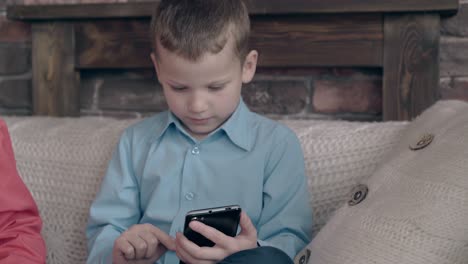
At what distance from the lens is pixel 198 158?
47.6 inches

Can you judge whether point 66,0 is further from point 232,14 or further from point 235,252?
point 235,252

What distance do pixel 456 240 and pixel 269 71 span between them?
2.77 feet

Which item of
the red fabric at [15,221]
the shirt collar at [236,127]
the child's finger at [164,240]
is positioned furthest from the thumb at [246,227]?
the red fabric at [15,221]

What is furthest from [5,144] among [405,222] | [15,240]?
[405,222]

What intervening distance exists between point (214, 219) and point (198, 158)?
0.27 m

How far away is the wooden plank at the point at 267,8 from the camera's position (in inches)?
55.8

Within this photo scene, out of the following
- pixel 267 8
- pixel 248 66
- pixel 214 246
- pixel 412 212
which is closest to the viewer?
pixel 412 212

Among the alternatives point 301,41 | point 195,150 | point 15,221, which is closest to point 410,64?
point 301,41

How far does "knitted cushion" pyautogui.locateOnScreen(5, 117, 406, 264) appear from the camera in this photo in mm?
1250

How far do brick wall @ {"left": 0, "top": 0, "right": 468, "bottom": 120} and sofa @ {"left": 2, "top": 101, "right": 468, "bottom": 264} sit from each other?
20 cm

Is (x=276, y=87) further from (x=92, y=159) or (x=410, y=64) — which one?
(x=92, y=159)

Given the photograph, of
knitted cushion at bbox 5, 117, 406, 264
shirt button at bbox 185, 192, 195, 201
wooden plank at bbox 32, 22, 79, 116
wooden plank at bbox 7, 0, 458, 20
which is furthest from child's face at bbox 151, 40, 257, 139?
wooden plank at bbox 32, 22, 79, 116

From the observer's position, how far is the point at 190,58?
1.08 m

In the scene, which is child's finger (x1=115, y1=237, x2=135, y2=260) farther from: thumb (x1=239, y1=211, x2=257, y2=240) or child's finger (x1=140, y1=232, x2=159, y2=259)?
thumb (x1=239, y1=211, x2=257, y2=240)
